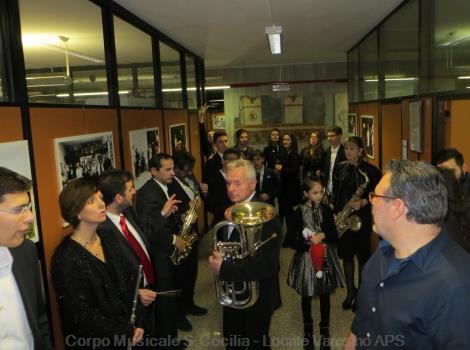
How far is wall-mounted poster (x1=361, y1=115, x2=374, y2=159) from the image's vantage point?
21.1 feet

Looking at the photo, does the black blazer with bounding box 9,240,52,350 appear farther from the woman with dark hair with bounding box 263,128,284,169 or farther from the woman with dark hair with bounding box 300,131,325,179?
the woman with dark hair with bounding box 263,128,284,169

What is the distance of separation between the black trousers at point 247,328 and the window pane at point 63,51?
82.6 inches

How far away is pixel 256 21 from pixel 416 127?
2449mm

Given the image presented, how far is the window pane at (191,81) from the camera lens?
7.50 metres

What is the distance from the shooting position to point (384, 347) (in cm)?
167

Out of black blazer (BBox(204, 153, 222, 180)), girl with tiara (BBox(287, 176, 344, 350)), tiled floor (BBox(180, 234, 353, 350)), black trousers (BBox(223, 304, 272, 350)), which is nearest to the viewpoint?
black trousers (BBox(223, 304, 272, 350))

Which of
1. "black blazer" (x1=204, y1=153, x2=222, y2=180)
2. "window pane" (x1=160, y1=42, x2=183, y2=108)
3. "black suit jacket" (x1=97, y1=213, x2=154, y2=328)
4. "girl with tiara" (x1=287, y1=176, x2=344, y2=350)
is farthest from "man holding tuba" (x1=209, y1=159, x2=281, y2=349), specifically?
"window pane" (x1=160, y1=42, x2=183, y2=108)

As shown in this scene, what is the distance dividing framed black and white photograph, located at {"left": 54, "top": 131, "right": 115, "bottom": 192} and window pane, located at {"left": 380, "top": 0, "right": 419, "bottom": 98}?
3485mm

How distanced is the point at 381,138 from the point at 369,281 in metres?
4.49

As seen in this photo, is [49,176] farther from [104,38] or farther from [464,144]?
[464,144]

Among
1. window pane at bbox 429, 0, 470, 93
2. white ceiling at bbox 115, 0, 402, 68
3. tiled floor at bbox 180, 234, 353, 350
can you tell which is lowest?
tiled floor at bbox 180, 234, 353, 350

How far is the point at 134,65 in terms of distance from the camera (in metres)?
4.91

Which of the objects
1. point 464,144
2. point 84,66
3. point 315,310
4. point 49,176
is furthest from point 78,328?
point 464,144

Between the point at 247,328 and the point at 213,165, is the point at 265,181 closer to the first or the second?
the point at 213,165
